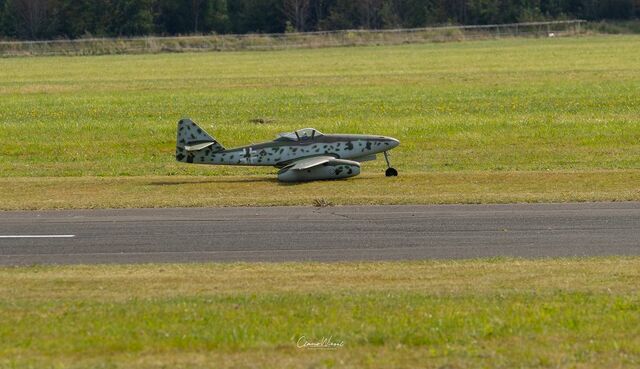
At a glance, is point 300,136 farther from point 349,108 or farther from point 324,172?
point 349,108

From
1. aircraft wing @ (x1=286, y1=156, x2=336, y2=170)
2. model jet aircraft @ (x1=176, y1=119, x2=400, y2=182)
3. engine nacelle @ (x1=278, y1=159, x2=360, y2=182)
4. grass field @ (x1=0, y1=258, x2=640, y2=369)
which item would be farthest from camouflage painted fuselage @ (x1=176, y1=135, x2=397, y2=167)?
grass field @ (x1=0, y1=258, x2=640, y2=369)

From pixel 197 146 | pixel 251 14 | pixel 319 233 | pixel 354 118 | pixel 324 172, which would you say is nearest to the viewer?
pixel 319 233

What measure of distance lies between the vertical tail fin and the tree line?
86.4 m

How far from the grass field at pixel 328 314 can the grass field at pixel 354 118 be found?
7425 millimetres

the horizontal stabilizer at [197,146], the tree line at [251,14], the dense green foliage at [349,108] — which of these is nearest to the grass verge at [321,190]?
the horizontal stabilizer at [197,146]

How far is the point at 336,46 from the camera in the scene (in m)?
94.2

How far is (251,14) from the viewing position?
11862cm

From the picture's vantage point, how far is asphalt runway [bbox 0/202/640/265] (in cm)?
1836

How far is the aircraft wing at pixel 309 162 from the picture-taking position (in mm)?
26828

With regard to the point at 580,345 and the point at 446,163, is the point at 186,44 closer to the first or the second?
the point at 446,163

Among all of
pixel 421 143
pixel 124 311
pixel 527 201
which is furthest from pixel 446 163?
pixel 124 311

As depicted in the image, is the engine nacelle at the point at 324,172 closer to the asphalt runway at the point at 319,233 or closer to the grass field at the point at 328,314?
the asphalt runway at the point at 319,233

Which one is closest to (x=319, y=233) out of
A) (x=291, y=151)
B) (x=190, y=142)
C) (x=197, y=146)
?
(x=291, y=151)

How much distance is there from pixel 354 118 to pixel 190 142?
570 inches
